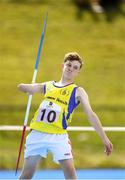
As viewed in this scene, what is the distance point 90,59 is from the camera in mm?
21641

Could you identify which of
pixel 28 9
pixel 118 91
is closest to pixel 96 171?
pixel 118 91

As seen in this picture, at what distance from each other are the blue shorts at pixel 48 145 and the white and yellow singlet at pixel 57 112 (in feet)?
0.18

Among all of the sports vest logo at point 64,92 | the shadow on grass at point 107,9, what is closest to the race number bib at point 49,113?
the sports vest logo at point 64,92

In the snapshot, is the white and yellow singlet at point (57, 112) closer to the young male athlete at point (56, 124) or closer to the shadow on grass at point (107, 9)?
the young male athlete at point (56, 124)

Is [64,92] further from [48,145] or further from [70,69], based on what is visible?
[48,145]

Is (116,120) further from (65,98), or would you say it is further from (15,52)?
(65,98)

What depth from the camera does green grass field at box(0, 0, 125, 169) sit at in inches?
600

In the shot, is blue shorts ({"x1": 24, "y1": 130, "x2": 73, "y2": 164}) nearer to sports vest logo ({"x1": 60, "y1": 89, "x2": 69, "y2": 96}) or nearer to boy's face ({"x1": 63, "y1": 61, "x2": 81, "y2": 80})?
sports vest logo ({"x1": 60, "y1": 89, "x2": 69, "y2": 96})

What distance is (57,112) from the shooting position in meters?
7.33

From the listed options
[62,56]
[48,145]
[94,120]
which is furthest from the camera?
[62,56]

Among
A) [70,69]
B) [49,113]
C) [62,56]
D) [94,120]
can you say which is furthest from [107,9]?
[94,120]

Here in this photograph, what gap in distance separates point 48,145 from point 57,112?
1.16 feet

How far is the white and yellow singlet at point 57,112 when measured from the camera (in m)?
7.32

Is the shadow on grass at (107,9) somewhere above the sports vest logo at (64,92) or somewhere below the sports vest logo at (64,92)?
above
